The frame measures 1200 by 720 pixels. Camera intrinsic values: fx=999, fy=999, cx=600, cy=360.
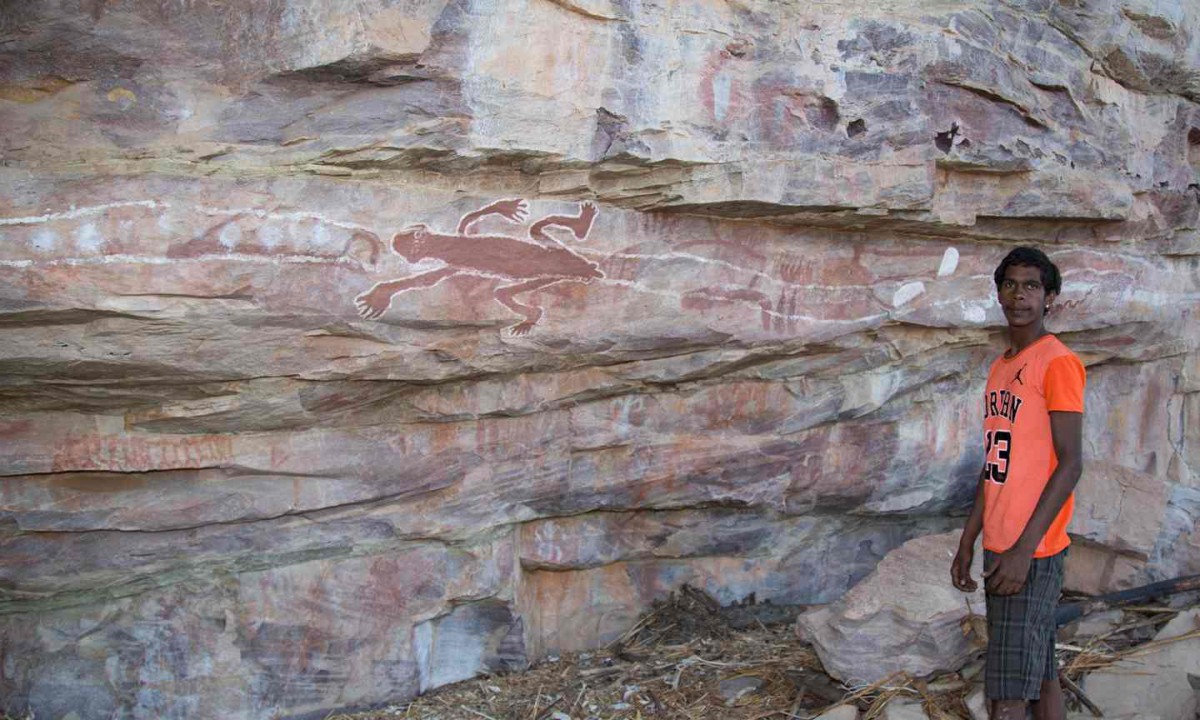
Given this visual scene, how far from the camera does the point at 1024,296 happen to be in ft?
9.62

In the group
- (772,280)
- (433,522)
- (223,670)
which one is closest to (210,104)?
(433,522)

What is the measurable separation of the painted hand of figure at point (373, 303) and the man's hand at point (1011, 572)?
2.14 m

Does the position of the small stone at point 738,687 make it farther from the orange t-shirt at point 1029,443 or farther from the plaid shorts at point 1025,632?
the orange t-shirt at point 1029,443

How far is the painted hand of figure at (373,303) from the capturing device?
3482 mm

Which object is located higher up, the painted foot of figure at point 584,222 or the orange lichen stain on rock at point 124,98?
the orange lichen stain on rock at point 124,98

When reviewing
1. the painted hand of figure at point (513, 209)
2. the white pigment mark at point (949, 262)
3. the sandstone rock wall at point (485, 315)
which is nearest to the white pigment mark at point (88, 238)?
the sandstone rock wall at point (485, 315)

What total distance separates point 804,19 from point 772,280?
3.52ft

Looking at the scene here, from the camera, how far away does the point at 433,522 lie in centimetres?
401

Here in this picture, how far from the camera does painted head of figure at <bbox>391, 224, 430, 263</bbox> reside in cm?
352

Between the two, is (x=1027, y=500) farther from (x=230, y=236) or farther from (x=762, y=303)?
(x=230, y=236)

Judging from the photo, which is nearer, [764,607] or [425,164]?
[425,164]

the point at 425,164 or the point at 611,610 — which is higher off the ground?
the point at 425,164

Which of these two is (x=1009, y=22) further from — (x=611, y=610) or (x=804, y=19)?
(x=611, y=610)

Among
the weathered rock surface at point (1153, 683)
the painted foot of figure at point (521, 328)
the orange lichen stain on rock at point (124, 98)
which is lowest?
the weathered rock surface at point (1153, 683)
